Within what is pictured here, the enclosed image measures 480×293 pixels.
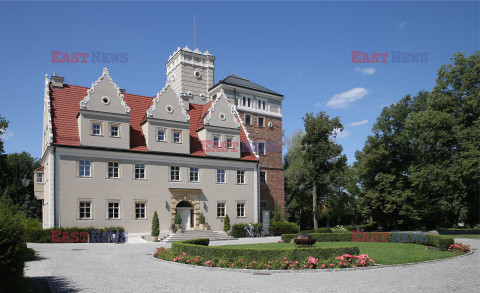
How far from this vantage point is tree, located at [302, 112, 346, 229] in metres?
42.4

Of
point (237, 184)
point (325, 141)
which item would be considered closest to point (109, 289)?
point (237, 184)

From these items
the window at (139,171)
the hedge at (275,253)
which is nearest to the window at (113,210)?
the window at (139,171)

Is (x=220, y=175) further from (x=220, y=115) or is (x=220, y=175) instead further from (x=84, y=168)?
(x=84, y=168)

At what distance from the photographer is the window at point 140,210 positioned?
33281mm

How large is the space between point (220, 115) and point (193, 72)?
12260 millimetres

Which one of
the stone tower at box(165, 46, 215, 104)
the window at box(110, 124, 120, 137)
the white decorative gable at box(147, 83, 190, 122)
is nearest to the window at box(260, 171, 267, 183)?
the stone tower at box(165, 46, 215, 104)

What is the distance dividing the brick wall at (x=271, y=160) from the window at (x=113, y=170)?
17.7 metres

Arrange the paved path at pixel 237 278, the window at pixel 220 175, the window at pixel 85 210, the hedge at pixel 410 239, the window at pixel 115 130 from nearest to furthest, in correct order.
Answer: the paved path at pixel 237 278
the hedge at pixel 410 239
the window at pixel 85 210
the window at pixel 115 130
the window at pixel 220 175

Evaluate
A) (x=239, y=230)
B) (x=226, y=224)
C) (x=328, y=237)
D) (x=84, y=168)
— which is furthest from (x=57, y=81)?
(x=328, y=237)

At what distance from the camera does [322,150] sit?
139 ft

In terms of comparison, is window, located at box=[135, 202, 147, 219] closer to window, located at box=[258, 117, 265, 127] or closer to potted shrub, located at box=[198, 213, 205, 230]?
potted shrub, located at box=[198, 213, 205, 230]

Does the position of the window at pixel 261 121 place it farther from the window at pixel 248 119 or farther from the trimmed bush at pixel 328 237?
the trimmed bush at pixel 328 237

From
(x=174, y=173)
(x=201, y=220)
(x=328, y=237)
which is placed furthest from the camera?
(x=174, y=173)

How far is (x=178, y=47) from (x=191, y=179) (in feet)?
65.2
